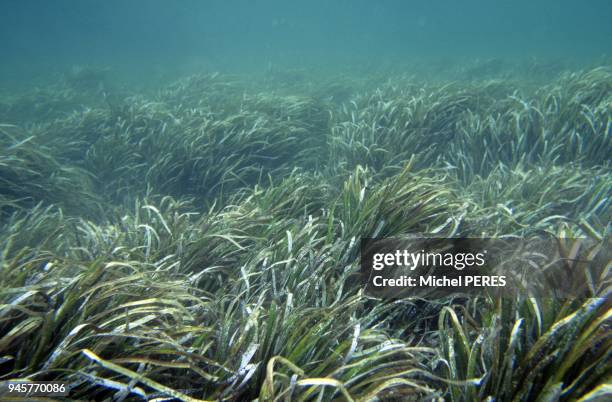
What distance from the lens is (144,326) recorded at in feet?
6.31

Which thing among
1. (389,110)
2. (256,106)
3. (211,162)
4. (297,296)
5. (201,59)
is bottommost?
(297,296)

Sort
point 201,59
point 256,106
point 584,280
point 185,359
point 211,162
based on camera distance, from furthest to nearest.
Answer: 1. point 201,59
2. point 256,106
3. point 211,162
4. point 584,280
5. point 185,359

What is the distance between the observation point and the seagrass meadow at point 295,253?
1.66m

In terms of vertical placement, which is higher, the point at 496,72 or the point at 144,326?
the point at 496,72

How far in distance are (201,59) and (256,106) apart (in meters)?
22.5

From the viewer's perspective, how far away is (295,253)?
2988 mm

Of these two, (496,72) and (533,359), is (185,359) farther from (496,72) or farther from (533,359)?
(496,72)

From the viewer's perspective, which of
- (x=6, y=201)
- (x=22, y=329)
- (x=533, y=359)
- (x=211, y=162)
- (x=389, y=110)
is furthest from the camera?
(x=389, y=110)

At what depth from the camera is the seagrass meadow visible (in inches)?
65.4

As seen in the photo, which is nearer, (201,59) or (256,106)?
(256,106)

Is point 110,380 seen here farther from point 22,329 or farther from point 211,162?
point 211,162

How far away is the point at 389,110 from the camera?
7246mm

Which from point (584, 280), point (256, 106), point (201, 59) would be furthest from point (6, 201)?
point (201, 59)

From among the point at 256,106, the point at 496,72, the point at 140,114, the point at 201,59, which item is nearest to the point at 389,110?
the point at 256,106
